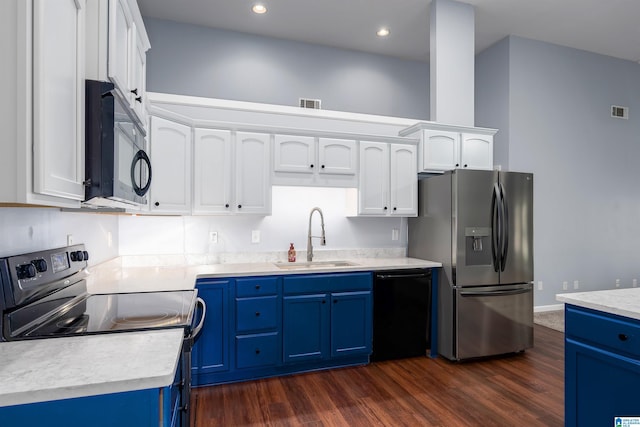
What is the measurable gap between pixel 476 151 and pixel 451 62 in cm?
103

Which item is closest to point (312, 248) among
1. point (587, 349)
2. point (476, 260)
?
point (476, 260)

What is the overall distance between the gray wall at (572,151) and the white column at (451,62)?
1.12 meters

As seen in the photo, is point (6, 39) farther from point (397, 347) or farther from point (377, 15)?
point (377, 15)

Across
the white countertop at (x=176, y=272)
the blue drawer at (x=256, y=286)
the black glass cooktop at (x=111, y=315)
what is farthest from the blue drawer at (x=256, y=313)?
the black glass cooktop at (x=111, y=315)

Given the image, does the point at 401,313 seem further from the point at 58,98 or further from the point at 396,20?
the point at 396,20

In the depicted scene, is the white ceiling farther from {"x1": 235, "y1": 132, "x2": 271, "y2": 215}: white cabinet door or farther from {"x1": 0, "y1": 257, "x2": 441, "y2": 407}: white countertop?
{"x1": 0, "y1": 257, "x2": 441, "y2": 407}: white countertop

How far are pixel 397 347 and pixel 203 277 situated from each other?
1833mm

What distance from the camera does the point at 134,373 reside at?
0.96 metres

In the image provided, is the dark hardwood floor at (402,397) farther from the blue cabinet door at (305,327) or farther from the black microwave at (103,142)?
the black microwave at (103,142)

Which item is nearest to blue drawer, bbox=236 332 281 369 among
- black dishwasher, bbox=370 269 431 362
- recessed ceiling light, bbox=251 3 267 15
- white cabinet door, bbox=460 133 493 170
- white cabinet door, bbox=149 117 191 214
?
black dishwasher, bbox=370 269 431 362

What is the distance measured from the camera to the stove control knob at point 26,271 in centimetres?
128

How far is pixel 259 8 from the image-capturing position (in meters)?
3.85

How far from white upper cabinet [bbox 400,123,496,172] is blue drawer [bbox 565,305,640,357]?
2037mm

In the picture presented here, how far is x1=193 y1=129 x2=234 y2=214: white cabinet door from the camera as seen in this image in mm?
2953
